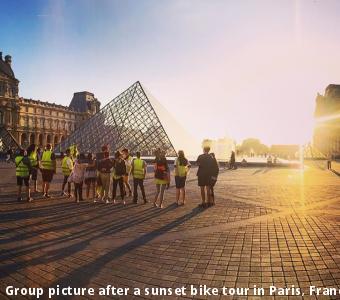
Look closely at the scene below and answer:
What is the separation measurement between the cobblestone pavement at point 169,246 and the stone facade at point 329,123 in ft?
222

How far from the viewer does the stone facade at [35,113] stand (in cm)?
7012

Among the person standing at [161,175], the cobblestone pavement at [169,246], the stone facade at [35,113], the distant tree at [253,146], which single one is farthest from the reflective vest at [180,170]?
the distant tree at [253,146]

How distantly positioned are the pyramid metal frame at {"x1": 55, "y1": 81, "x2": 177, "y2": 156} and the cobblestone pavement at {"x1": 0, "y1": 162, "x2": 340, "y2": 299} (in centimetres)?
2353

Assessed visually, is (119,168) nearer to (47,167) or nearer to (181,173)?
(181,173)

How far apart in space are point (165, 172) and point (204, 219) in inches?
84.9

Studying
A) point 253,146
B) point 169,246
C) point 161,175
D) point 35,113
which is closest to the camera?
point 169,246

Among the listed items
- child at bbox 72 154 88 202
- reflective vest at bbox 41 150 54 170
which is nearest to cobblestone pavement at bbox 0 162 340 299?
child at bbox 72 154 88 202

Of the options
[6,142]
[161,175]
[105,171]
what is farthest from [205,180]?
[6,142]

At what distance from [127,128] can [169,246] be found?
30.6m

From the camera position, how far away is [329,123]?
256ft

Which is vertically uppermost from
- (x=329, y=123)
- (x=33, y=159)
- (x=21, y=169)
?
(x=329, y=123)

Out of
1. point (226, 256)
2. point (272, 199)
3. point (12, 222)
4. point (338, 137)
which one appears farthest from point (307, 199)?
point (338, 137)

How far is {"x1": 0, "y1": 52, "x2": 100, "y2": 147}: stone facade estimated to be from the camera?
70.1 meters

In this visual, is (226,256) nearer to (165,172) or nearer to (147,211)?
(147,211)
